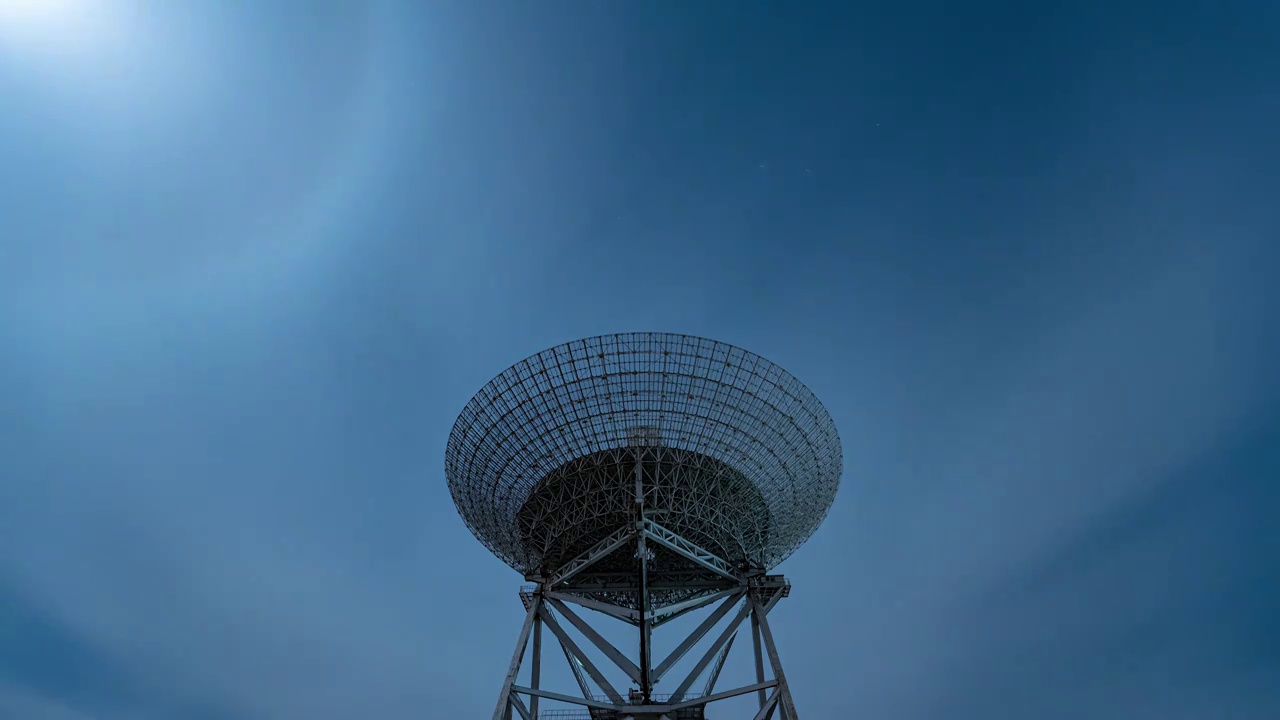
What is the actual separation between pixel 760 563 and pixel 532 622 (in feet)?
48.1

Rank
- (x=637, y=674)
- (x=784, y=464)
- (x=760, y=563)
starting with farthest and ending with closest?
(x=760, y=563)
(x=784, y=464)
(x=637, y=674)

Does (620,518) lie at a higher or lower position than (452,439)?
lower

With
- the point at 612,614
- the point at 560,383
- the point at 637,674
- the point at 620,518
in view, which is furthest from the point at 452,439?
the point at 637,674

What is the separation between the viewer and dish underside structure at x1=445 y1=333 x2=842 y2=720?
1671 inches

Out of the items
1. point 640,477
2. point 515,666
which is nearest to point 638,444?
point 640,477

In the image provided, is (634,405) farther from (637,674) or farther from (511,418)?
(637,674)

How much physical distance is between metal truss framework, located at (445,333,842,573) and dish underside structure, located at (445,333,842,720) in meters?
0.07

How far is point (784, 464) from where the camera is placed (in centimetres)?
4412

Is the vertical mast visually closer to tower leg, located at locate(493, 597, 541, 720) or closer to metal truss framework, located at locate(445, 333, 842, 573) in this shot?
metal truss framework, located at locate(445, 333, 842, 573)

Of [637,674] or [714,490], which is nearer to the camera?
[637,674]

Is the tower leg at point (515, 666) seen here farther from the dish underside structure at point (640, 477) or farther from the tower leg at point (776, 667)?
the tower leg at point (776, 667)

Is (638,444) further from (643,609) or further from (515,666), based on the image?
(515,666)

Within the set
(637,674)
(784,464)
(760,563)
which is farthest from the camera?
(760,563)

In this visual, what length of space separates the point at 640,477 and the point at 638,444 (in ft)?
6.22
